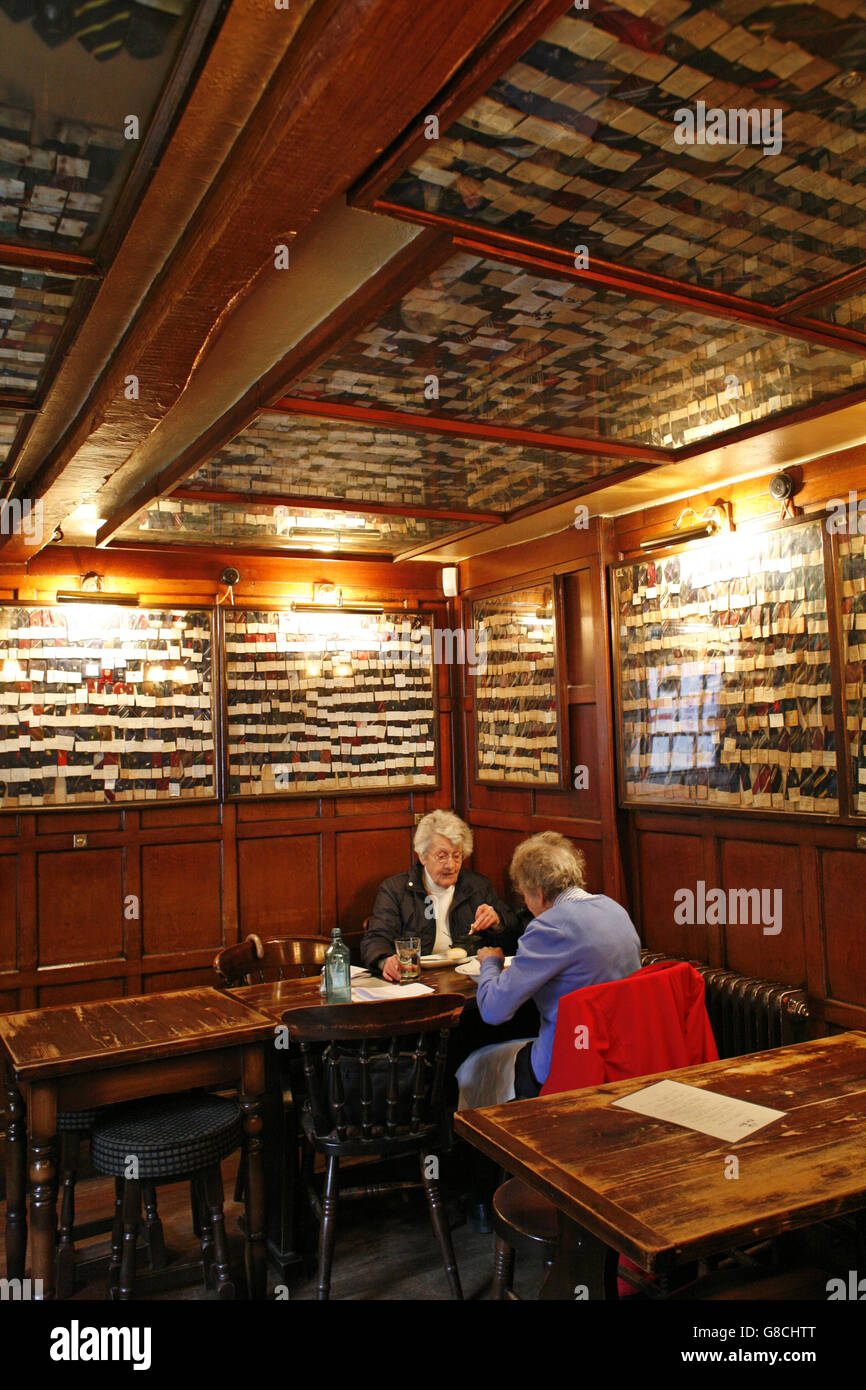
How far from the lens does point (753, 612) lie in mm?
4215

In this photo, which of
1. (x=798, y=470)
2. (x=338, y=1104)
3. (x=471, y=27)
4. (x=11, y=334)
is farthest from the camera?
(x=798, y=470)

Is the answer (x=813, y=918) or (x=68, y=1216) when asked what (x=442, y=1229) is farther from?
(x=813, y=918)

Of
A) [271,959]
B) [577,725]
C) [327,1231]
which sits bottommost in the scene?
[327,1231]

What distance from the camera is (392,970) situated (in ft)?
14.0

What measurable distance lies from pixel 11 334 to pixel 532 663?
3.52m

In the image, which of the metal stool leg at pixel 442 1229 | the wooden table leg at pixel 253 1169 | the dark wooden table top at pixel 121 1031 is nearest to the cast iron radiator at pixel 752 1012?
the metal stool leg at pixel 442 1229

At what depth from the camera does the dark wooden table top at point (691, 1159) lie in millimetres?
1857

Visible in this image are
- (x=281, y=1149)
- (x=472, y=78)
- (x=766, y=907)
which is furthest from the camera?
(x=766, y=907)

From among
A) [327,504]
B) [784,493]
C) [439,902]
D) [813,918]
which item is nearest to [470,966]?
[439,902]

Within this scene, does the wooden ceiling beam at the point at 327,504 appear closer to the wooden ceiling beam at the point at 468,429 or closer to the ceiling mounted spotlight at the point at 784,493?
the wooden ceiling beam at the point at 468,429

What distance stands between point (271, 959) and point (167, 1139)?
1.63 meters

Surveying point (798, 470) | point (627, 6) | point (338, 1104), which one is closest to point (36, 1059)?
point (338, 1104)

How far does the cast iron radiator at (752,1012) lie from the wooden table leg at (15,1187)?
2.52 m
